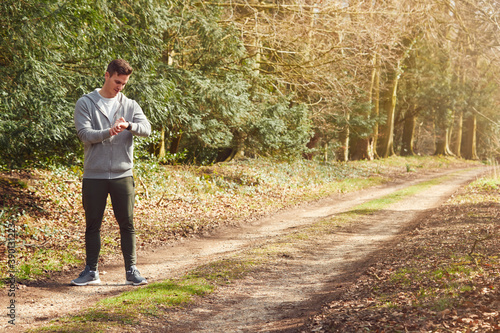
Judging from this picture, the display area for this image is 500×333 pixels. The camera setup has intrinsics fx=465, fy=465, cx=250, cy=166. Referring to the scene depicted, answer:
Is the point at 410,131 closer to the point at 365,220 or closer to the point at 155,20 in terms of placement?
the point at 365,220

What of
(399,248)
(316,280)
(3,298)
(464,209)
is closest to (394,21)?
(464,209)

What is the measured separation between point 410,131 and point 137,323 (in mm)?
36169

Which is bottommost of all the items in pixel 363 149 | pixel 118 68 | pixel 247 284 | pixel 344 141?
pixel 247 284

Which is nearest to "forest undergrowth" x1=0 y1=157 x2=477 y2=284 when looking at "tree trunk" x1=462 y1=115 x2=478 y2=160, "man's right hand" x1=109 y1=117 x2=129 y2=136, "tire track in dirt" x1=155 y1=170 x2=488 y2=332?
"man's right hand" x1=109 y1=117 x2=129 y2=136

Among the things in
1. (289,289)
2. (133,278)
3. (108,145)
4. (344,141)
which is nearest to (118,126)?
(108,145)

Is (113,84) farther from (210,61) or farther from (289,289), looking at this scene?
(210,61)

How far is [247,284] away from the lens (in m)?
5.65

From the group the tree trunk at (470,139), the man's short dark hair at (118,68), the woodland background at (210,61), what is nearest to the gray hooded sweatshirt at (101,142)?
the man's short dark hair at (118,68)

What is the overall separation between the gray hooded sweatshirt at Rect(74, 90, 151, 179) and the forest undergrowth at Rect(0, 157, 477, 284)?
1.76 meters

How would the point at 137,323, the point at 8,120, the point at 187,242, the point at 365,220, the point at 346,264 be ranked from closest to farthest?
the point at 137,323
the point at 346,264
the point at 8,120
the point at 187,242
the point at 365,220

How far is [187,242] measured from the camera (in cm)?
860

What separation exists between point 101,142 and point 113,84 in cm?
63

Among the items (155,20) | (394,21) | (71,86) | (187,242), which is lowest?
(187,242)

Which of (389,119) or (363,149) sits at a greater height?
(389,119)
